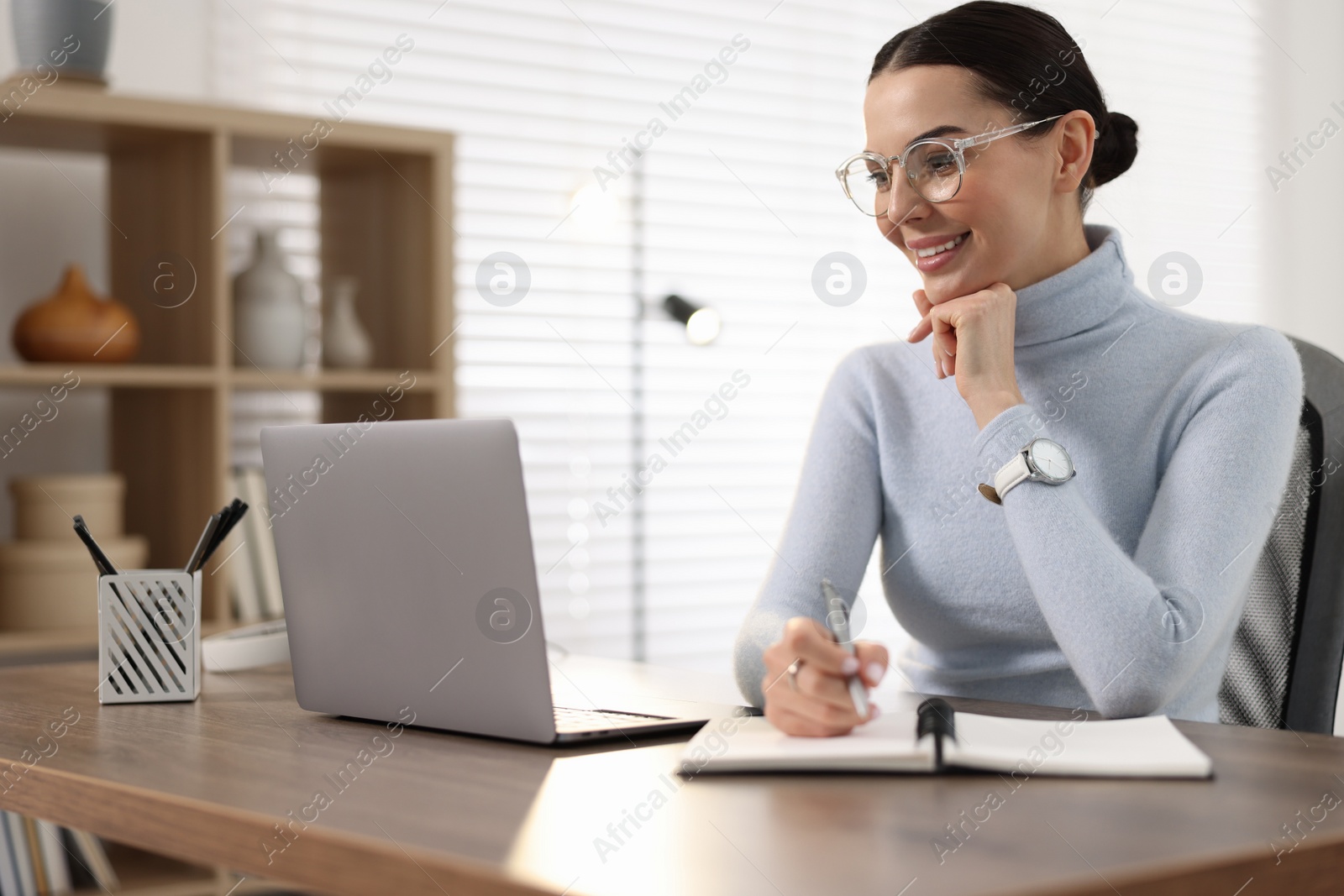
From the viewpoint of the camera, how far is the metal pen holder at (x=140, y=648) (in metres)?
1.25

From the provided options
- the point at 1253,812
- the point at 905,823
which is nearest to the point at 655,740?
the point at 905,823

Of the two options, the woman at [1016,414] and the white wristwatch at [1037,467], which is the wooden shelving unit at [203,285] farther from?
the white wristwatch at [1037,467]

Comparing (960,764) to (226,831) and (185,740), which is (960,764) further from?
(185,740)

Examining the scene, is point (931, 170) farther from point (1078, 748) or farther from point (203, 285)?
point (203, 285)

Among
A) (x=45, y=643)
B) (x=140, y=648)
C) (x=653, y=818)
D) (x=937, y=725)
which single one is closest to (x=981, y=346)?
(x=937, y=725)

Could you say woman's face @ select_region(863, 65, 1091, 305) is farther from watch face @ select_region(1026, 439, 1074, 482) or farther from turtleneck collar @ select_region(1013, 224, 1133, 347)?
watch face @ select_region(1026, 439, 1074, 482)

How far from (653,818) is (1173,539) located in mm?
665

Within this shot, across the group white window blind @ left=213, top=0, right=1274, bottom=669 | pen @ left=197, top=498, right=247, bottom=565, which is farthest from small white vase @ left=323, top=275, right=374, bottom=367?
pen @ left=197, top=498, right=247, bottom=565

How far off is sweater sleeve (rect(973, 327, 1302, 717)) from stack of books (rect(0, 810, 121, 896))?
1.73 m

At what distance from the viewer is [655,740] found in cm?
101

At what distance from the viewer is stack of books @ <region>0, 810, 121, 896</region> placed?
2.16m

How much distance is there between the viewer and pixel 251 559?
8.25ft

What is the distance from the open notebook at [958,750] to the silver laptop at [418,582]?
5.5 inches

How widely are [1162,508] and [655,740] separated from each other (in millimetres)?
567
